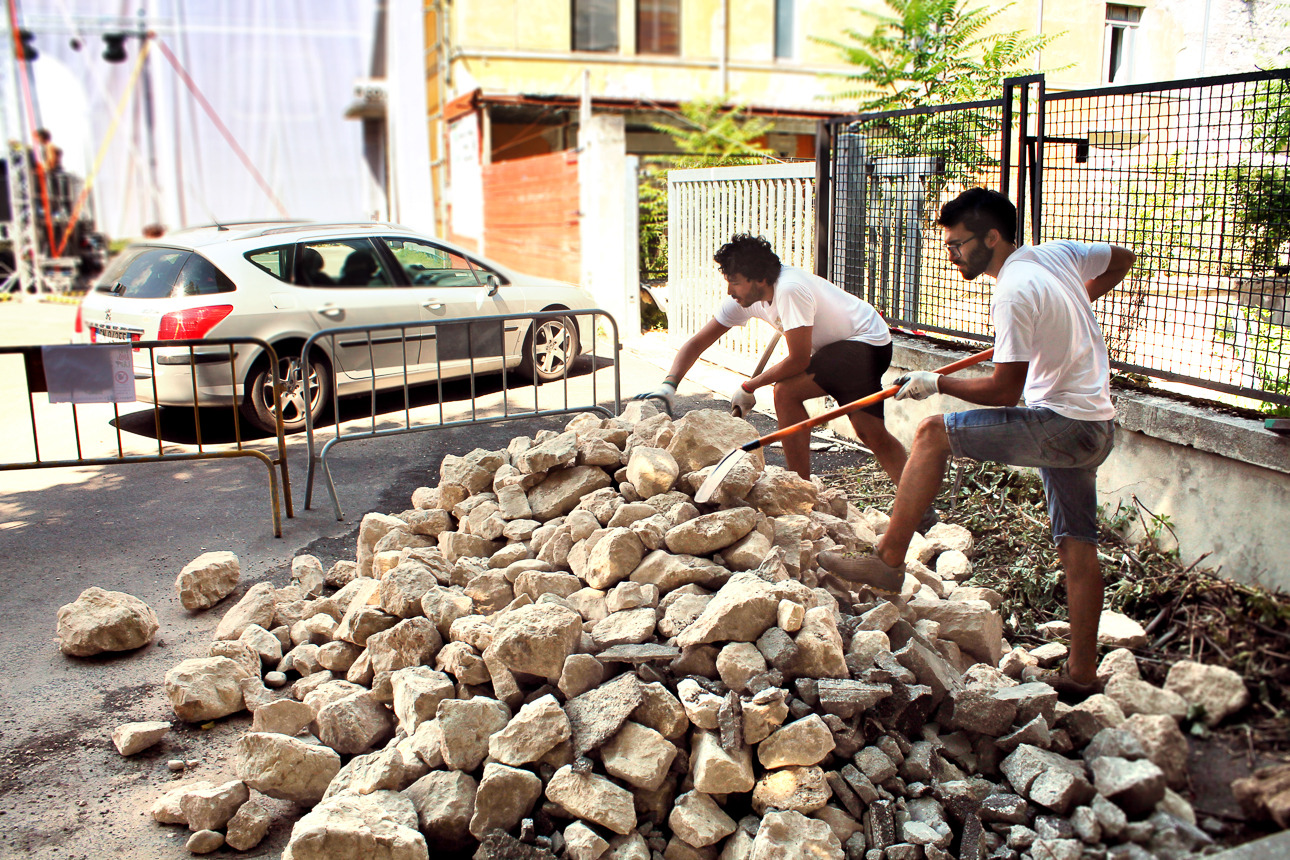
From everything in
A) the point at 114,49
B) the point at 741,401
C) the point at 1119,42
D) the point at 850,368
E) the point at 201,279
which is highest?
the point at 1119,42

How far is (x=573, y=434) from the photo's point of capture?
16.5ft

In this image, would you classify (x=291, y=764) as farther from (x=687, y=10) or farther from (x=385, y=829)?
(x=687, y=10)

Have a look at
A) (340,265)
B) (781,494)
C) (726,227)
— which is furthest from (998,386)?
(340,265)

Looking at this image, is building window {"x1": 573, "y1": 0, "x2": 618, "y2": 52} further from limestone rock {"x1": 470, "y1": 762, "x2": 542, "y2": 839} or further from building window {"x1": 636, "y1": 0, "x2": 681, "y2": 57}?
limestone rock {"x1": 470, "y1": 762, "x2": 542, "y2": 839}

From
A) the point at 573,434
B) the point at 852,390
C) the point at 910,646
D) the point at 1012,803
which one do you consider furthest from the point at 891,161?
the point at 1012,803

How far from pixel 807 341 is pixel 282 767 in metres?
2.98

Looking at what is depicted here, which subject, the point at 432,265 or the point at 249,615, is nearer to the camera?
the point at 249,615

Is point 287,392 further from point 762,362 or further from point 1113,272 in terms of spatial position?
point 1113,272

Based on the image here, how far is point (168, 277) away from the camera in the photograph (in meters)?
7.58

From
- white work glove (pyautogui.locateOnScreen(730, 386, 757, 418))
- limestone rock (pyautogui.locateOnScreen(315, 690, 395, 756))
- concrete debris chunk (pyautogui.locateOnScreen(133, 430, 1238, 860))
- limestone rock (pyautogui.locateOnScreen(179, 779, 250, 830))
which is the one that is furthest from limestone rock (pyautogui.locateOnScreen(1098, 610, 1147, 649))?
limestone rock (pyautogui.locateOnScreen(179, 779, 250, 830))

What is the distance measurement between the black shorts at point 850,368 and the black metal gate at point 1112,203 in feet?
3.95

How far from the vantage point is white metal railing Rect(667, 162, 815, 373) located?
26.3 ft

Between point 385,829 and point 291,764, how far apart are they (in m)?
0.51

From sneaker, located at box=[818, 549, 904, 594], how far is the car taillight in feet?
18.1
